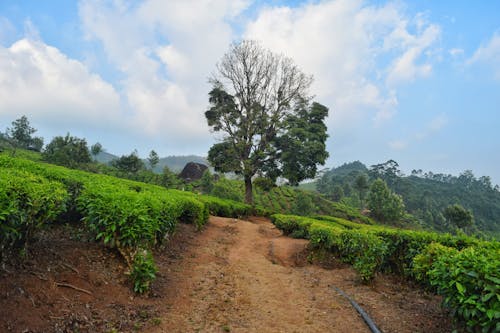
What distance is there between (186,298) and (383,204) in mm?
46493

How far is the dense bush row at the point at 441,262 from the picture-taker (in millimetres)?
2971

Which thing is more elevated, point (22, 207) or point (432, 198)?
point (432, 198)

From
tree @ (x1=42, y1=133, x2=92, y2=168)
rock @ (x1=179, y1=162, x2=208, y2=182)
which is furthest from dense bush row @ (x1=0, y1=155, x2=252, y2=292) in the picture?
rock @ (x1=179, y1=162, x2=208, y2=182)

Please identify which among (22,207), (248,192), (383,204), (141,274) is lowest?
(141,274)

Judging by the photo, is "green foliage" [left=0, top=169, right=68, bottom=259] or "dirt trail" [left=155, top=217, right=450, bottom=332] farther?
"dirt trail" [left=155, top=217, right=450, bottom=332]

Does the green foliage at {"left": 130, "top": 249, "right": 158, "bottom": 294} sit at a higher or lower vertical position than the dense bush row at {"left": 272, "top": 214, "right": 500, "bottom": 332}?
lower

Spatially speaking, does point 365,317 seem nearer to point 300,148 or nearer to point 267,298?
point 267,298

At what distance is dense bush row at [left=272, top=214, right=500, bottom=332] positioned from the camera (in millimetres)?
2971

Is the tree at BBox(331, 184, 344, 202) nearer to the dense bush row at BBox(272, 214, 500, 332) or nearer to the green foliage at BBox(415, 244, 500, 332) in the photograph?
the dense bush row at BBox(272, 214, 500, 332)

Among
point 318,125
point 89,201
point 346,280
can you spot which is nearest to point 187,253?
point 89,201

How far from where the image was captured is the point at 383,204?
4575cm

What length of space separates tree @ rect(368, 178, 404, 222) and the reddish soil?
140 feet

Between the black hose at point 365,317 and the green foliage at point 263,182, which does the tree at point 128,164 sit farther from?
the black hose at point 365,317

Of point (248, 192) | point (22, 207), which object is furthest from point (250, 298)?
point (248, 192)
